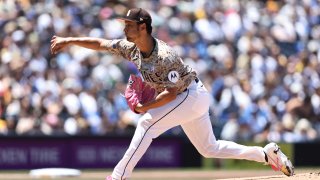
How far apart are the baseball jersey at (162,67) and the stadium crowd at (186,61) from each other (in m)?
6.90

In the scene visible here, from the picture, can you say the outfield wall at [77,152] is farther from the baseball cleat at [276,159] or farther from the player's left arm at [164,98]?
the player's left arm at [164,98]

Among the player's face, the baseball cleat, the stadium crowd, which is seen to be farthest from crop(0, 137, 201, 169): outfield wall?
the player's face

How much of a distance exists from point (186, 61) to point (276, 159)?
26.9 feet

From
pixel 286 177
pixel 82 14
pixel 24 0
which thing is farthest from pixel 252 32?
pixel 286 177

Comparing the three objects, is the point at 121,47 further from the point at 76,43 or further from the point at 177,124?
the point at 177,124

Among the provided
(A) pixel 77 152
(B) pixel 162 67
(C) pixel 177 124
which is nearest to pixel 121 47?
(B) pixel 162 67

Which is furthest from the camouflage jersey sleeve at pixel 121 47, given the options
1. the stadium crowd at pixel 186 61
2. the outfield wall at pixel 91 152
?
the outfield wall at pixel 91 152

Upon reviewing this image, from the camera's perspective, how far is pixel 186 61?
1755 cm

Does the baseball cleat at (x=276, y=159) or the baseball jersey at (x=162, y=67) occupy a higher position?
the baseball jersey at (x=162, y=67)

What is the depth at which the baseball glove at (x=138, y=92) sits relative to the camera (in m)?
8.85

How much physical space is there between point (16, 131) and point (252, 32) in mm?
5734

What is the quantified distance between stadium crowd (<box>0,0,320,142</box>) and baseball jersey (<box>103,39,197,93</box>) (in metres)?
6.90

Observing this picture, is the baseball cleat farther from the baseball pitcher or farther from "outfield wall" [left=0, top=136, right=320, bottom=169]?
"outfield wall" [left=0, top=136, right=320, bottom=169]

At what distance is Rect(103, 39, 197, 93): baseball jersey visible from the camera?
27.7 feet
